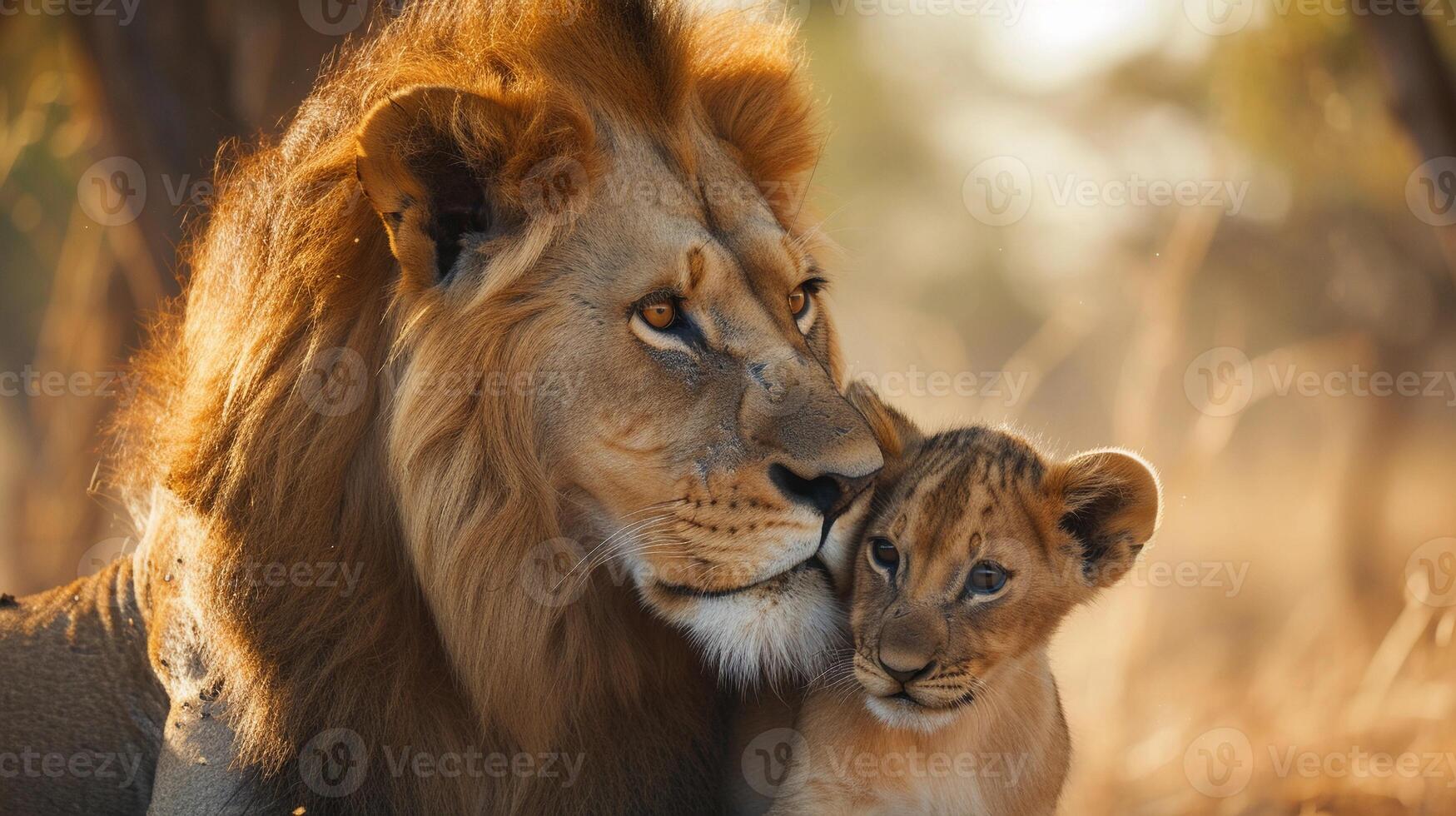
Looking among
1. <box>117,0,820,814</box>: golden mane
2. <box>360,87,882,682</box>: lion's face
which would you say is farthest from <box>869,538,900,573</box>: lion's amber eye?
<box>117,0,820,814</box>: golden mane

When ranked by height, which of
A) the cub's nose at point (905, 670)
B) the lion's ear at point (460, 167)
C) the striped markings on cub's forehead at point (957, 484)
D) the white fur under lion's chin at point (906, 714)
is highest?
the lion's ear at point (460, 167)

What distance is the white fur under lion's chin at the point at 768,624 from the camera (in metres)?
2.79

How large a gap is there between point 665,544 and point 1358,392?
283 inches

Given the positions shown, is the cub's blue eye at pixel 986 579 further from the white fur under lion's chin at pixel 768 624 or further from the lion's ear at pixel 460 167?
the lion's ear at pixel 460 167

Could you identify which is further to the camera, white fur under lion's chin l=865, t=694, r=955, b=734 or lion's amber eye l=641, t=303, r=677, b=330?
lion's amber eye l=641, t=303, r=677, b=330

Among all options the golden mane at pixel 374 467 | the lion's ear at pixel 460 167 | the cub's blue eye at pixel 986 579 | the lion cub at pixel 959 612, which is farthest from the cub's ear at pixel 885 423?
the lion's ear at pixel 460 167

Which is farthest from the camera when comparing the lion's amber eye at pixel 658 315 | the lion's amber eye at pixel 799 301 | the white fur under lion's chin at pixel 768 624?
the lion's amber eye at pixel 799 301

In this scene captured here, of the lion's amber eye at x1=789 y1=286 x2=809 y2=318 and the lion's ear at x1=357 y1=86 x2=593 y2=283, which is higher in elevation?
the lion's ear at x1=357 y1=86 x2=593 y2=283

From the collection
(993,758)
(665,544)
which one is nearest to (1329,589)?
(993,758)

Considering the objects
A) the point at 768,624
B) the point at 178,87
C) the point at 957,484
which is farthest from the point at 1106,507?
the point at 178,87

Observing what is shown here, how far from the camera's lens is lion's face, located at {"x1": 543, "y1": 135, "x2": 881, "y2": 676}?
2744mm

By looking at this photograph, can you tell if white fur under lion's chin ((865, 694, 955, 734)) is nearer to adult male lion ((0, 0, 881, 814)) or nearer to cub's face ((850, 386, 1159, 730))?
cub's face ((850, 386, 1159, 730))

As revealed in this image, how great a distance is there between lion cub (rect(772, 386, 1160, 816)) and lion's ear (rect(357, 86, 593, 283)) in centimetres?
93

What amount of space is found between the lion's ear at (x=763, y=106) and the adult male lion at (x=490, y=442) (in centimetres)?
25
